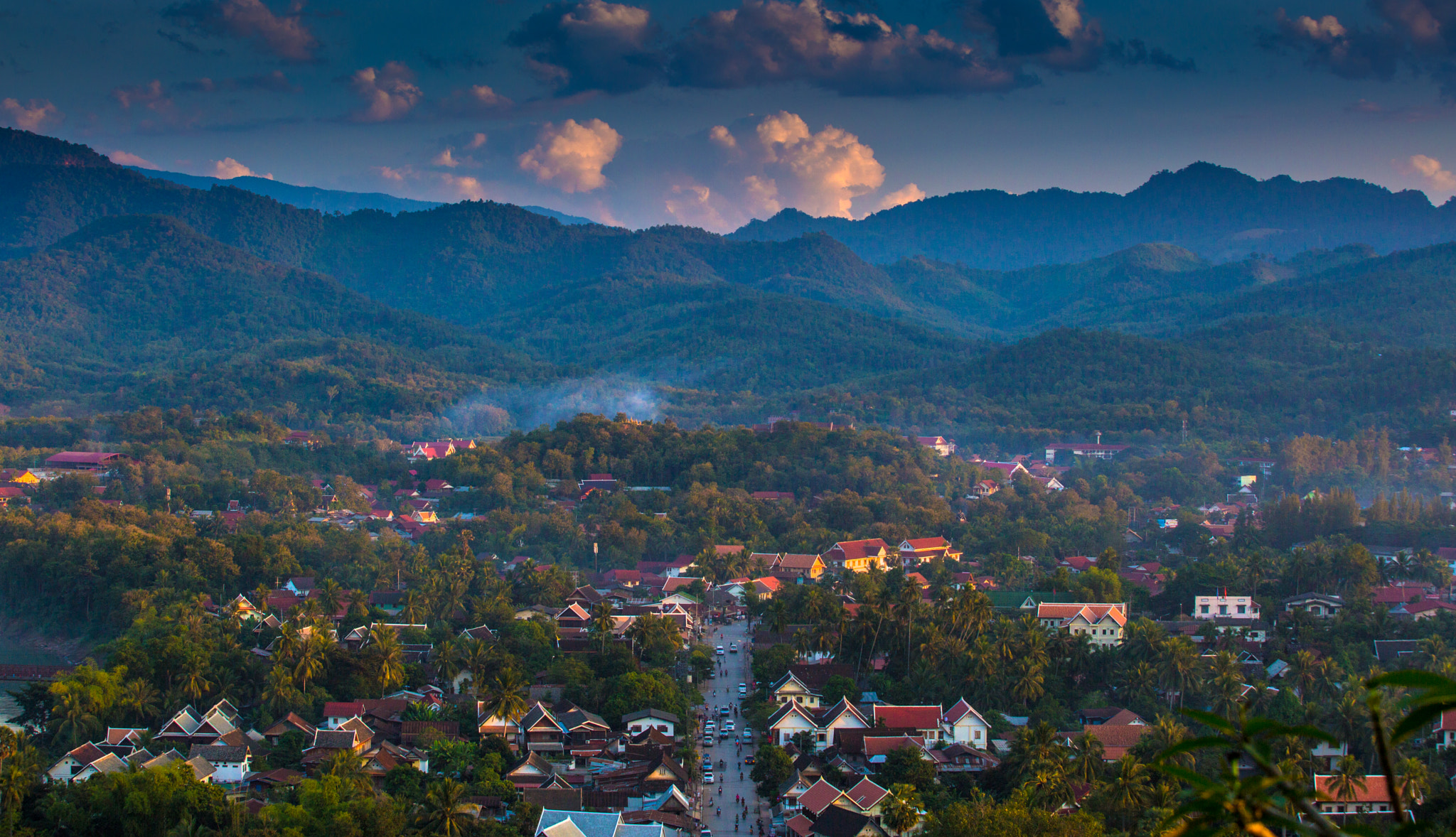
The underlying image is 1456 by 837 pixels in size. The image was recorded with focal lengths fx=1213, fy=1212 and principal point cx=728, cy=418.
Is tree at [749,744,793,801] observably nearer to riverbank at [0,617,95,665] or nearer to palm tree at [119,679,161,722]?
palm tree at [119,679,161,722]

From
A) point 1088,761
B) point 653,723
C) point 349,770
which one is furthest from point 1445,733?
point 349,770

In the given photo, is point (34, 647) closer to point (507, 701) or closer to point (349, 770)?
point (507, 701)

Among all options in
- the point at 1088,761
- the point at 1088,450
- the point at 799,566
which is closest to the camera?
the point at 1088,761

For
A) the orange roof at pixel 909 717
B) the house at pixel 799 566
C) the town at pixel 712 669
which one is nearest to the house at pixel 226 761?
the town at pixel 712 669

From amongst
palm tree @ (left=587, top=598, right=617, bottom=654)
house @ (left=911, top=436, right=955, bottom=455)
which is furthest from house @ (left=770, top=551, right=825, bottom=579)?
house @ (left=911, top=436, right=955, bottom=455)

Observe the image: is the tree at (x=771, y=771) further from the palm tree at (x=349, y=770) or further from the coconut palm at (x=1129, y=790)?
the palm tree at (x=349, y=770)

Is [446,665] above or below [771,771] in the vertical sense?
above

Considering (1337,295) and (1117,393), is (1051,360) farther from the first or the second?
(1337,295)
